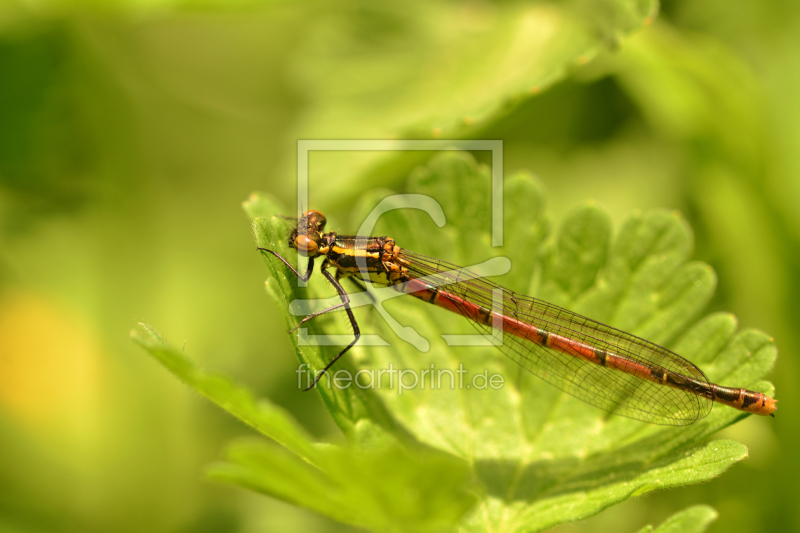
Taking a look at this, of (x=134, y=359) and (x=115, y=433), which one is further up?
(x=134, y=359)

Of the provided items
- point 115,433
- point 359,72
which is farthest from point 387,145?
point 115,433

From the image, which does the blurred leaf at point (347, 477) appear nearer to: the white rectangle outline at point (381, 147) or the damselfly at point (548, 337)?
the damselfly at point (548, 337)

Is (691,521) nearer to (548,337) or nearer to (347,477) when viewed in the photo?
(347,477)

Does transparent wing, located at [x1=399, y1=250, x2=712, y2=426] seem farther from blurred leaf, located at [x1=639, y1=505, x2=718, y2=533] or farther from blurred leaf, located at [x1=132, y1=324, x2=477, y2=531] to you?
blurred leaf, located at [x1=132, y1=324, x2=477, y2=531]

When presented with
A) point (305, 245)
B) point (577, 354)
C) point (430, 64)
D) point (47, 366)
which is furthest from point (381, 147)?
point (47, 366)

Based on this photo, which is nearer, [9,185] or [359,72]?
[9,185]

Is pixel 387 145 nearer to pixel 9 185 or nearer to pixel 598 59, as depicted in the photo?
pixel 598 59
